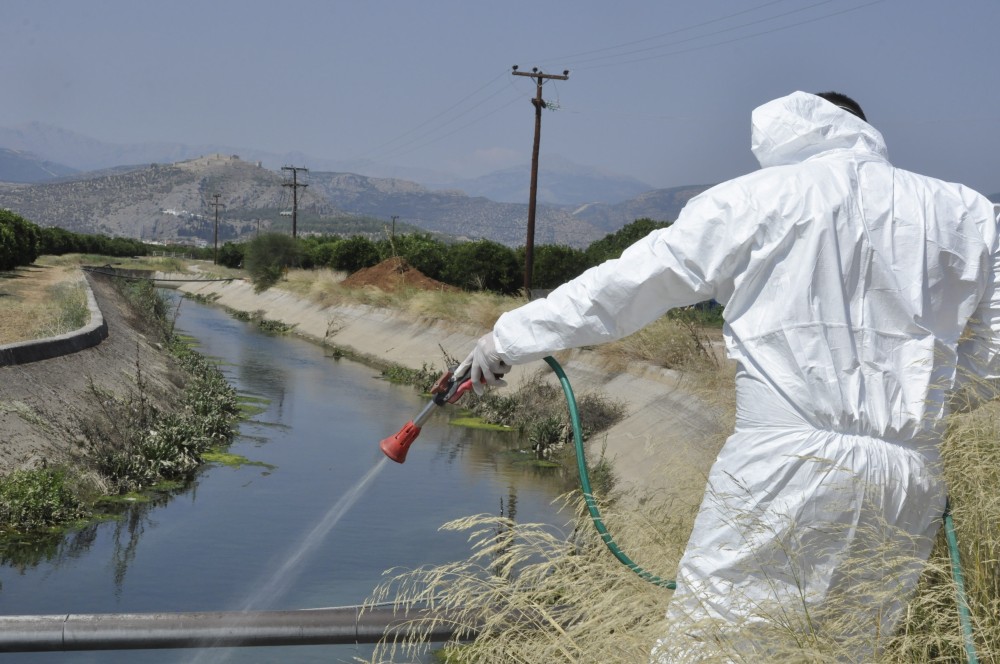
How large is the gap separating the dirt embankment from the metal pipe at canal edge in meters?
8.90

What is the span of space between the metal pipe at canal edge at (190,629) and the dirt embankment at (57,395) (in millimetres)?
8898

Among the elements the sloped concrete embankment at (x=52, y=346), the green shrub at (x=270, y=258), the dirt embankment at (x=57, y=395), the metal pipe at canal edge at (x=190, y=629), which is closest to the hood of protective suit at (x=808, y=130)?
the metal pipe at canal edge at (x=190, y=629)

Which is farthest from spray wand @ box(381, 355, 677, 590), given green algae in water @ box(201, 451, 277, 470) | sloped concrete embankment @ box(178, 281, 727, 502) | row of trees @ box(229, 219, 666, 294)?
row of trees @ box(229, 219, 666, 294)

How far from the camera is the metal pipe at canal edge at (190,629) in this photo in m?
2.63

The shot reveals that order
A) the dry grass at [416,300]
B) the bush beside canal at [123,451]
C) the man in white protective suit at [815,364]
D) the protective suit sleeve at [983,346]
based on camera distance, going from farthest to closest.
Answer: the dry grass at [416,300] < the bush beside canal at [123,451] < the protective suit sleeve at [983,346] < the man in white protective suit at [815,364]

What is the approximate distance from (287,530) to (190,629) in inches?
375

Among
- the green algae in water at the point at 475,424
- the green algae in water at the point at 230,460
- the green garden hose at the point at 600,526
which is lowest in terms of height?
the green algae in water at the point at 475,424

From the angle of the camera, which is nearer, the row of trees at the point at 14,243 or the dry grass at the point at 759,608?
the dry grass at the point at 759,608

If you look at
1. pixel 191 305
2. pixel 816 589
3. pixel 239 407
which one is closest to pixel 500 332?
pixel 816 589

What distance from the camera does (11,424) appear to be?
1139 centimetres

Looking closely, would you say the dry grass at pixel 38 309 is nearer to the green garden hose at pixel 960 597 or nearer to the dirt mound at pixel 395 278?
the dirt mound at pixel 395 278

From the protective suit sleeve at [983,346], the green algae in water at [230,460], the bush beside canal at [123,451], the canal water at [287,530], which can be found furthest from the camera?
the green algae in water at [230,460]

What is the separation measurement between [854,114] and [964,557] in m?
1.24

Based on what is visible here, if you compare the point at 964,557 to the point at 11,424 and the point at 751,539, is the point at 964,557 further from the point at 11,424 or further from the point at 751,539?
the point at 11,424
